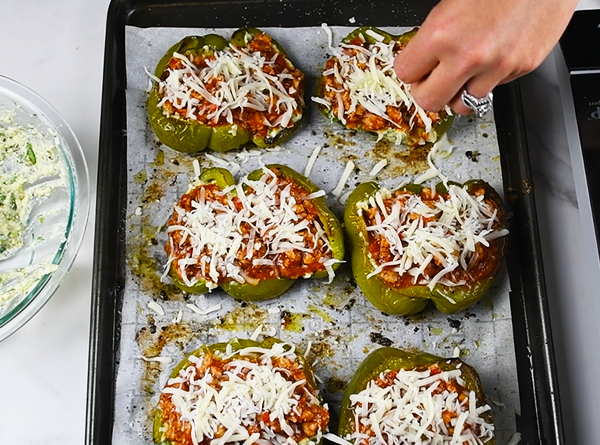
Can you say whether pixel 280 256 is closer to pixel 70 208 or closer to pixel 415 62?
pixel 70 208

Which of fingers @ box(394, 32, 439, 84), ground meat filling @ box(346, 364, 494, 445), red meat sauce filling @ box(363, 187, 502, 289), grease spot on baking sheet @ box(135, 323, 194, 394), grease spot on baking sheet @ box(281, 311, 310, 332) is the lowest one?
ground meat filling @ box(346, 364, 494, 445)

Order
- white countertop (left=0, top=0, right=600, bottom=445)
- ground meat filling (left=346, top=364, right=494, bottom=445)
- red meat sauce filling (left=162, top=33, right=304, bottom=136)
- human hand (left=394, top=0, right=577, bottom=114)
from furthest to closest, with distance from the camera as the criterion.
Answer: red meat sauce filling (left=162, top=33, right=304, bottom=136) → white countertop (left=0, top=0, right=600, bottom=445) → ground meat filling (left=346, top=364, right=494, bottom=445) → human hand (left=394, top=0, right=577, bottom=114)

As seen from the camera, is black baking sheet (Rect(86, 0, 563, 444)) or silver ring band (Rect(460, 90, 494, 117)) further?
black baking sheet (Rect(86, 0, 563, 444))

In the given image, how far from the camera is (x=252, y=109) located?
2.38 m

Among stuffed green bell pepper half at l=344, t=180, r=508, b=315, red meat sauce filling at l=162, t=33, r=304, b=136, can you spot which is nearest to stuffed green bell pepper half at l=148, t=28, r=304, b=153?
red meat sauce filling at l=162, t=33, r=304, b=136

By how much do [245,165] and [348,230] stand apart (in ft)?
1.55

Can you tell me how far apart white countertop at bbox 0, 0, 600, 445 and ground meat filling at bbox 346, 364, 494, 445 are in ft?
1.53

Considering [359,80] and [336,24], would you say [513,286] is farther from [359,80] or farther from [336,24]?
[336,24]

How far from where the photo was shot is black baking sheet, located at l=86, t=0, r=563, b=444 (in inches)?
84.7

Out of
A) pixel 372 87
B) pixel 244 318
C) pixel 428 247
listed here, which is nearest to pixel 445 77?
pixel 428 247

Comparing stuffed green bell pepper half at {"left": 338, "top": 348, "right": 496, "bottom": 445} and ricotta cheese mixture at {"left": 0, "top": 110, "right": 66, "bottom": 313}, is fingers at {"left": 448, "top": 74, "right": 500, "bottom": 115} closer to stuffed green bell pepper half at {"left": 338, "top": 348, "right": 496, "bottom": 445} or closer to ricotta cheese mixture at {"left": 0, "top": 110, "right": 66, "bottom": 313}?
stuffed green bell pepper half at {"left": 338, "top": 348, "right": 496, "bottom": 445}

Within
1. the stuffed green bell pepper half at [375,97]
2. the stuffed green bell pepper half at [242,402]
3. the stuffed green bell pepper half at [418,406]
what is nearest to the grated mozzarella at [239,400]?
the stuffed green bell pepper half at [242,402]

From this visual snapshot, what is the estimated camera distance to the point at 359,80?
2.37 meters

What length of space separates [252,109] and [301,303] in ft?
2.27
